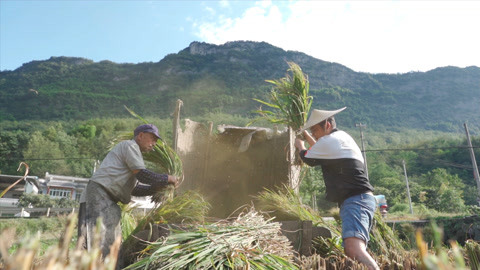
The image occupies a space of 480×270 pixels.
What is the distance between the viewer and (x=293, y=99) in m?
4.55

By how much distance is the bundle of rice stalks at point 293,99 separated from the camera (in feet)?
14.8

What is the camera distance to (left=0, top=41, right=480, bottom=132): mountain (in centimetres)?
7819

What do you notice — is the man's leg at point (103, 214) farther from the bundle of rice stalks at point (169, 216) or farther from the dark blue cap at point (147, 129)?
the dark blue cap at point (147, 129)

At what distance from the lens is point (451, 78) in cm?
14125

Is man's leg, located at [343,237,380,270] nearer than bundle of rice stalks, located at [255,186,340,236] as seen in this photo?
Yes

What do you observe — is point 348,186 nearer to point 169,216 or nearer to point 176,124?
point 169,216

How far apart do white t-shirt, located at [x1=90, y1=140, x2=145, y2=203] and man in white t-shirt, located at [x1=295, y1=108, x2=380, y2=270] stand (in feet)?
5.53

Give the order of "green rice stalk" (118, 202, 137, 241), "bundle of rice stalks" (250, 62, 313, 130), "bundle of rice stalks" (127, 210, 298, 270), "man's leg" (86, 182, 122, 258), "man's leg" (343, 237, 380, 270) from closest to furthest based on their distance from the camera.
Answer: "bundle of rice stalks" (127, 210, 298, 270) → "man's leg" (343, 237, 380, 270) → "man's leg" (86, 182, 122, 258) → "green rice stalk" (118, 202, 137, 241) → "bundle of rice stalks" (250, 62, 313, 130)

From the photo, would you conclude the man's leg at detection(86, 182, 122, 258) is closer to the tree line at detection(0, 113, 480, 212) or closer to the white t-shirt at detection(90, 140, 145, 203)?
the white t-shirt at detection(90, 140, 145, 203)

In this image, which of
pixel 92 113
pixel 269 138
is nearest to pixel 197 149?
pixel 269 138

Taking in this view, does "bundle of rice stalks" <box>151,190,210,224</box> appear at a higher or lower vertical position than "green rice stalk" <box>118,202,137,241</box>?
higher

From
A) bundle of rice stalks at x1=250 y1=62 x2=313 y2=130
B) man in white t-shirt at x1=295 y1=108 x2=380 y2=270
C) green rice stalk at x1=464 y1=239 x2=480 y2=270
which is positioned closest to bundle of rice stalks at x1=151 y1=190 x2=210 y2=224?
man in white t-shirt at x1=295 y1=108 x2=380 y2=270

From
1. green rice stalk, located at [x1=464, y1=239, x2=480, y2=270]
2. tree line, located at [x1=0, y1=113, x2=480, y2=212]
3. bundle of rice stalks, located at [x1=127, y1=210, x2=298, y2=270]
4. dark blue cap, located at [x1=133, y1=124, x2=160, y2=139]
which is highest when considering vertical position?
dark blue cap, located at [x1=133, y1=124, x2=160, y2=139]

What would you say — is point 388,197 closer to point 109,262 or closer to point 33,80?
point 109,262
